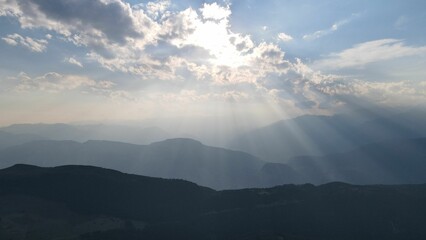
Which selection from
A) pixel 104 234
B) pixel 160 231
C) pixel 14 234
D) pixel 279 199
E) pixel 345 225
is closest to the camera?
pixel 14 234

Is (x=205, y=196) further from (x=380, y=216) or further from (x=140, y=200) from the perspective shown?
(x=380, y=216)

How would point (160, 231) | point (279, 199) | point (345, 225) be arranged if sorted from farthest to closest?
point (279, 199), point (345, 225), point (160, 231)

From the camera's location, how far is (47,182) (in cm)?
17450

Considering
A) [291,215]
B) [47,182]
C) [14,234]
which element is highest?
[47,182]

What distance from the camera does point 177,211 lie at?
171250 mm

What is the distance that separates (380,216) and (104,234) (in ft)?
419

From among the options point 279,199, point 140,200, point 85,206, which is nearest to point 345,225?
point 279,199

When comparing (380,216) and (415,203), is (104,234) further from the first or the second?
(415,203)

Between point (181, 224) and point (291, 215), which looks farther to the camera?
point (291, 215)

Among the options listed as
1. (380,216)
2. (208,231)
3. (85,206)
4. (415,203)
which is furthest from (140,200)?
(415,203)

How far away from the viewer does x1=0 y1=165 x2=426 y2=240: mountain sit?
463 ft

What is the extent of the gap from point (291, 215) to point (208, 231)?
1718 inches

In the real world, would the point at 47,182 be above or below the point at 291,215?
above

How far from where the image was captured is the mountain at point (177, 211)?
463 feet
